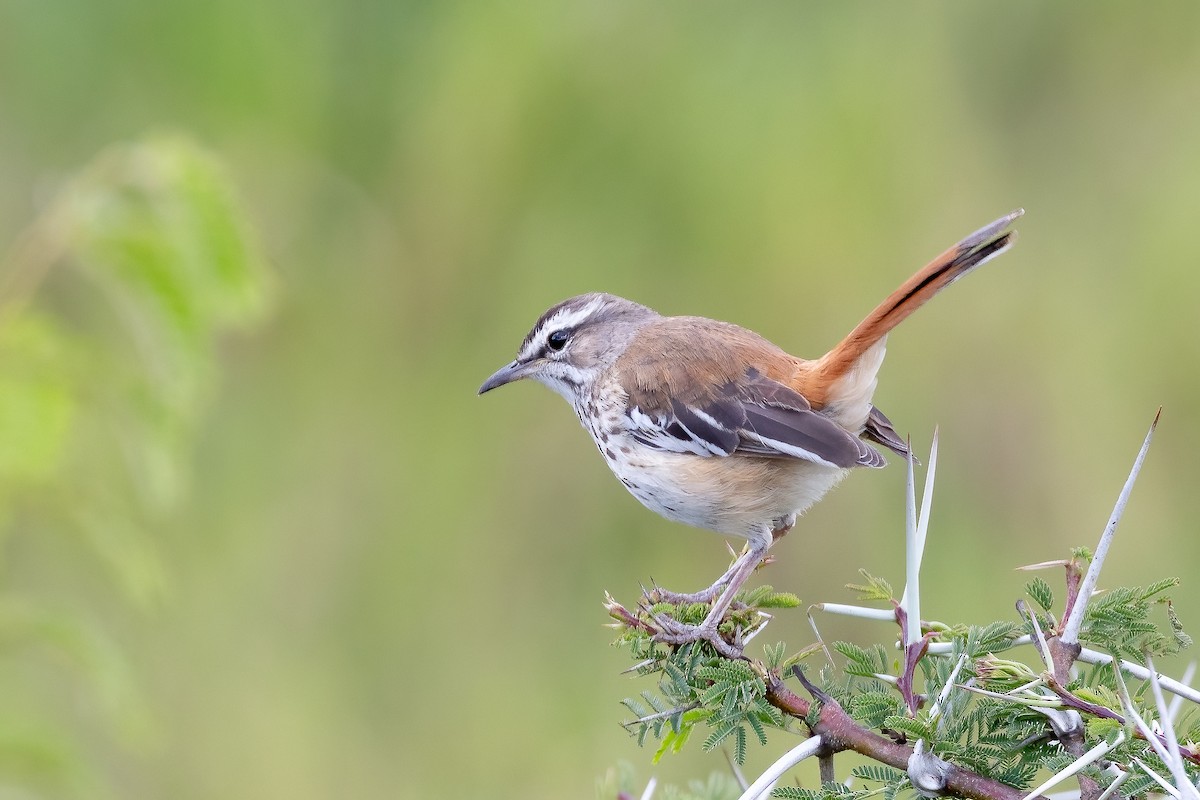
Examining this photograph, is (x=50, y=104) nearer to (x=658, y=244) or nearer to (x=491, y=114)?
(x=491, y=114)

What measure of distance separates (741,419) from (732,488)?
0.71ft

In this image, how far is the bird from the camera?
11.5 ft

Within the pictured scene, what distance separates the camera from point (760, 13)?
6938 millimetres

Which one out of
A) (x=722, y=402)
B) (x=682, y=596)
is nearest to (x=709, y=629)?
(x=682, y=596)

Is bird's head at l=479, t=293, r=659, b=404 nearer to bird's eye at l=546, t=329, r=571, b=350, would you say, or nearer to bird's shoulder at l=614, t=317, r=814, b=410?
bird's eye at l=546, t=329, r=571, b=350

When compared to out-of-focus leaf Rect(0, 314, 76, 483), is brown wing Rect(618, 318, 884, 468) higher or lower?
lower

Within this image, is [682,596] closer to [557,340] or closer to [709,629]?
[709,629]

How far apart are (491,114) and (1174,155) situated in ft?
11.9

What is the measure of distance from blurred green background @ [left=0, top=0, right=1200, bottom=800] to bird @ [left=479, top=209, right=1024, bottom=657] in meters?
2.26

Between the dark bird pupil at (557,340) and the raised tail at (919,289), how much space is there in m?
1.03

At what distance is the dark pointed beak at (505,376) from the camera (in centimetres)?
452

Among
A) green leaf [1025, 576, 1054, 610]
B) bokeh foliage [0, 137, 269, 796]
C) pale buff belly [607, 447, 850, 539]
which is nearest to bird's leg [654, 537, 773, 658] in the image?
pale buff belly [607, 447, 850, 539]

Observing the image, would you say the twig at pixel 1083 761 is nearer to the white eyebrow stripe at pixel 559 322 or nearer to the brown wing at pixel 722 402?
the brown wing at pixel 722 402

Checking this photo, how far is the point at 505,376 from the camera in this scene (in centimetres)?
455
